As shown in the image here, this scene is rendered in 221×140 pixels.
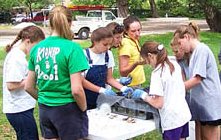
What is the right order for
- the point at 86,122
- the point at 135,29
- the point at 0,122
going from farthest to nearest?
the point at 0,122, the point at 135,29, the point at 86,122

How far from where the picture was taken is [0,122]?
630 cm

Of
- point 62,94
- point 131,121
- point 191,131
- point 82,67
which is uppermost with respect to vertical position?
point 82,67

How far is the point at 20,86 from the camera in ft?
11.0

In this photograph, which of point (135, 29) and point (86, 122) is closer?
point (86, 122)

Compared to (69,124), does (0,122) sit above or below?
below

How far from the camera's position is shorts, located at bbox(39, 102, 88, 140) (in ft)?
9.22

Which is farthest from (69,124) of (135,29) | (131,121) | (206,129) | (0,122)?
(0,122)

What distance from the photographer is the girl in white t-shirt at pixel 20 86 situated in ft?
11.0

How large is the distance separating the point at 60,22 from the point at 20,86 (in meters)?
A: 0.79

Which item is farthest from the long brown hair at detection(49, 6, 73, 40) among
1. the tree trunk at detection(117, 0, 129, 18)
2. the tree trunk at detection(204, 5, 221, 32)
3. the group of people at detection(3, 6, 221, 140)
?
the tree trunk at detection(117, 0, 129, 18)

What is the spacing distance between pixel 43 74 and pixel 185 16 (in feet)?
132

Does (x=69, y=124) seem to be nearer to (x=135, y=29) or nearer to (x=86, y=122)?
(x=86, y=122)

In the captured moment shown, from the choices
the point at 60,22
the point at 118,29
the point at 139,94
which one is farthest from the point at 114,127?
the point at 118,29

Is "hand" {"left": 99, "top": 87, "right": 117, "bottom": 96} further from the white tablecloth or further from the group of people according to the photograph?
the white tablecloth
